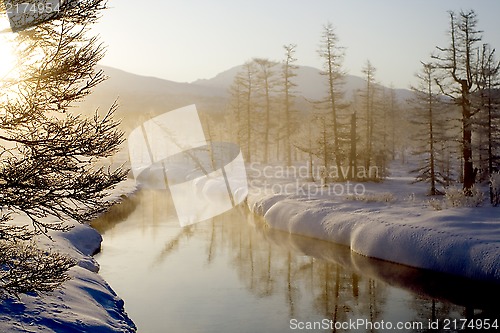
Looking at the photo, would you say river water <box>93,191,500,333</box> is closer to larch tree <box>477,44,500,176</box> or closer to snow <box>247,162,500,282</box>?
snow <box>247,162,500,282</box>

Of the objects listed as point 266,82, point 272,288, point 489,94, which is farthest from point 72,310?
point 266,82

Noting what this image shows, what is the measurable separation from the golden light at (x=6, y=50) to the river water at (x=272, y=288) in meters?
8.51

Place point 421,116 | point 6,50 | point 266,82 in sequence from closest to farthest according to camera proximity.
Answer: point 6,50, point 421,116, point 266,82

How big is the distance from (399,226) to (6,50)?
16.8m

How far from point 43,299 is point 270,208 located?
19205mm

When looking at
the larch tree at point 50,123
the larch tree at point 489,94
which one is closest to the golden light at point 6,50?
the larch tree at point 50,123

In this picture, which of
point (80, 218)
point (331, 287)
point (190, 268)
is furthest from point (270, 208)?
point (80, 218)

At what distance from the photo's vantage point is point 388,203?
86.1 feet

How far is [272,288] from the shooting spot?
17500 mm

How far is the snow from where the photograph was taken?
1648 cm

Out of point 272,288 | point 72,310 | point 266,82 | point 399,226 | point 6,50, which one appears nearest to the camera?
point 6,50

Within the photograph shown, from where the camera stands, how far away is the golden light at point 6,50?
756 centimetres

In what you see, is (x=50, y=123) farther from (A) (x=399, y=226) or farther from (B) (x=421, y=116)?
(B) (x=421, y=116)

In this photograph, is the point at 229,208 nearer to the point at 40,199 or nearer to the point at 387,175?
the point at 387,175
